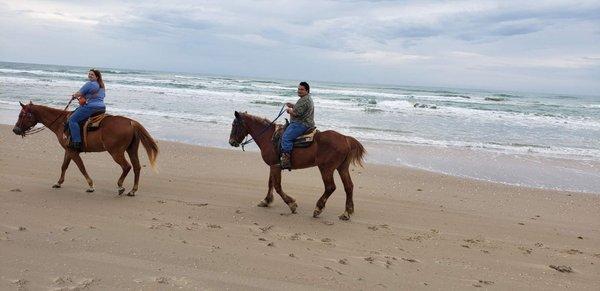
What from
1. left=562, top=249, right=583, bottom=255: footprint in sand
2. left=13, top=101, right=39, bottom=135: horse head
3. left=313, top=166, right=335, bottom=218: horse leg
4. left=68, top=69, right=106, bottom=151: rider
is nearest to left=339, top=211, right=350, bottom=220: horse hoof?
left=313, top=166, right=335, bottom=218: horse leg

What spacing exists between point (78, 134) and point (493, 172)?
9414mm

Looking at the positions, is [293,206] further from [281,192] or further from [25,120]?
[25,120]

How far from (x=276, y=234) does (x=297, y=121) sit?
1.91 metres

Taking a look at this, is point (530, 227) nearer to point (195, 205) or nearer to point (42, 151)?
point (195, 205)

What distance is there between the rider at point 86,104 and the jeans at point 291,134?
3260mm

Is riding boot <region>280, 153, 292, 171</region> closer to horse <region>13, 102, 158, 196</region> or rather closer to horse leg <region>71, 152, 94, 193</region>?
horse <region>13, 102, 158, 196</region>

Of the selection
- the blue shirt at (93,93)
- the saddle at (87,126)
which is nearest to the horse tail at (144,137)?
the saddle at (87,126)

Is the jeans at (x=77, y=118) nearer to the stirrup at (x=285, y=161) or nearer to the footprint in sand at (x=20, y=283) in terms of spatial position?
the stirrup at (x=285, y=161)

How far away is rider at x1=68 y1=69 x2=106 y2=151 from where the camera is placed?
747cm

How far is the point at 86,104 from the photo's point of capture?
756 cm

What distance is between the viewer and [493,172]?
37.4 ft

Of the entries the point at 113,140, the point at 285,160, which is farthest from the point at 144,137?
the point at 285,160

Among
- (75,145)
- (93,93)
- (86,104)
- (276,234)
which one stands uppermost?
(93,93)

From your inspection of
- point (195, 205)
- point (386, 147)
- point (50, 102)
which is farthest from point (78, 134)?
point (50, 102)
